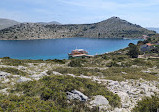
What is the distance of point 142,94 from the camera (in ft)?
29.1

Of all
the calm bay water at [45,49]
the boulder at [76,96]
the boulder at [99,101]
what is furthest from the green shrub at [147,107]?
the calm bay water at [45,49]

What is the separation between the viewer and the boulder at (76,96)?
7.40 meters

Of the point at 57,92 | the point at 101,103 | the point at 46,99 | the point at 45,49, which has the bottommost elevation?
the point at 45,49

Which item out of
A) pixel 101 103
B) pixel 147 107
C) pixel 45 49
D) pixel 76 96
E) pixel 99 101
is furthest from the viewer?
pixel 45 49

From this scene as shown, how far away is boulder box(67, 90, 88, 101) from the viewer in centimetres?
740

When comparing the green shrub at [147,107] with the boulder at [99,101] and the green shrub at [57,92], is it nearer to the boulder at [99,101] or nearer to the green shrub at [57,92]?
the green shrub at [57,92]

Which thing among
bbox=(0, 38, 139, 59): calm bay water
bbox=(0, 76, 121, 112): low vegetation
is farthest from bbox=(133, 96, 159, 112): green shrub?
bbox=(0, 38, 139, 59): calm bay water

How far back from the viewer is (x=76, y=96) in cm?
752

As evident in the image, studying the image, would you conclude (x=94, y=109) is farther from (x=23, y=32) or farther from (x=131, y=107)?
(x=23, y=32)

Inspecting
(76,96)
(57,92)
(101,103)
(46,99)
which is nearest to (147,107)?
(101,103)

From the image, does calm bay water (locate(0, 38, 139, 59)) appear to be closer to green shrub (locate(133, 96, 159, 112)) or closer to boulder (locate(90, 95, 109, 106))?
boulder (locate(90, 95, 109, 106))

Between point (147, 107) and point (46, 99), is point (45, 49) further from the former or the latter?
point (147, 107)

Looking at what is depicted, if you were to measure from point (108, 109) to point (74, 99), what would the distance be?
2.06 metres

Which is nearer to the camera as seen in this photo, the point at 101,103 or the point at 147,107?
the point at 147,107
